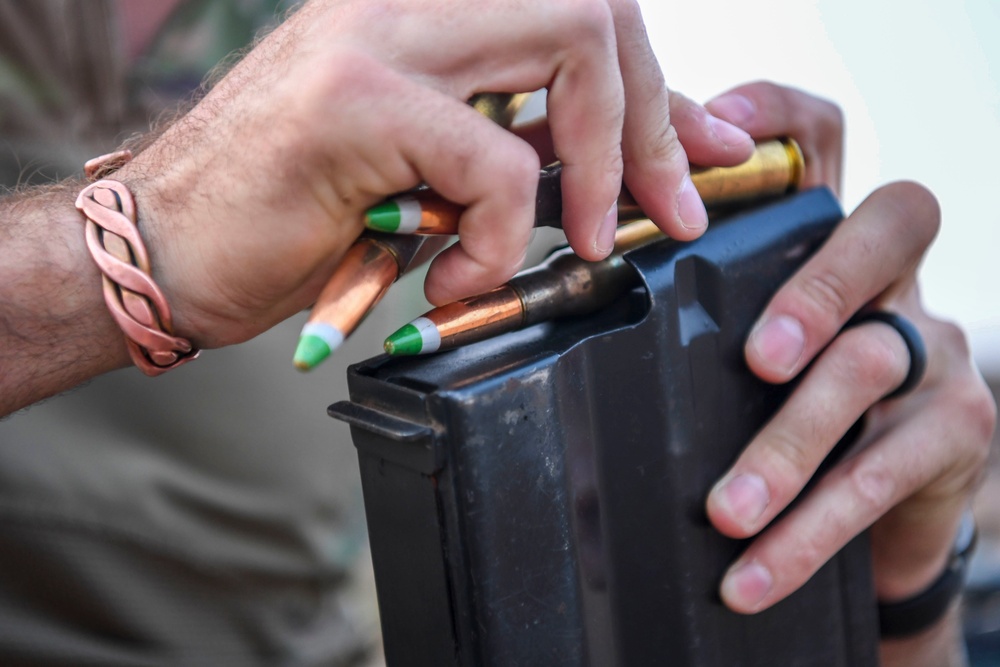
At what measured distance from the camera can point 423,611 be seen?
2.06 feet

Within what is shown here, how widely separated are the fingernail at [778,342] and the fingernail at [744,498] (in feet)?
0.35

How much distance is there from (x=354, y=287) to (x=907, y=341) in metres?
0.59

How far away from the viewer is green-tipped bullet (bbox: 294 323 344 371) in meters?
0.55

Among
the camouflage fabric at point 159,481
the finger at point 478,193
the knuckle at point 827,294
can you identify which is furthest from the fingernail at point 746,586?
the camouflage fabric at point 159,481

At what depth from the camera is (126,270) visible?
2.30 feet

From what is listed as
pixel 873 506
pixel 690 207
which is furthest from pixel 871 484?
pixel 690 207

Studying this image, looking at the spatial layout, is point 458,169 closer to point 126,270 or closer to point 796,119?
point 126,270

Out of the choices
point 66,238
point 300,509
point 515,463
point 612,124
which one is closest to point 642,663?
point 515,463

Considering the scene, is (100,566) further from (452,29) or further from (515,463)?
(452,29)

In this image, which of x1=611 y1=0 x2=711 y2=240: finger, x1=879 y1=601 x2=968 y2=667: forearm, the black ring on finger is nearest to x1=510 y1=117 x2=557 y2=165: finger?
x1=611 y1=0 x2=711 y2=240: finger

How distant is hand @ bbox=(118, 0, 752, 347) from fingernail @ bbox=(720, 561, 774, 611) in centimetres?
31

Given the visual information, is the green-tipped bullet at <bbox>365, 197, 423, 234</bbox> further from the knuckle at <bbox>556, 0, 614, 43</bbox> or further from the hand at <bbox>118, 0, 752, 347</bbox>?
the knuckle at <bbox>556, 0, 614, 43</bbox>

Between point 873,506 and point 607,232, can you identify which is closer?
point 607,232

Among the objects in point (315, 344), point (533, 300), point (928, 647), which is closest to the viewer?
point (315, 344)
